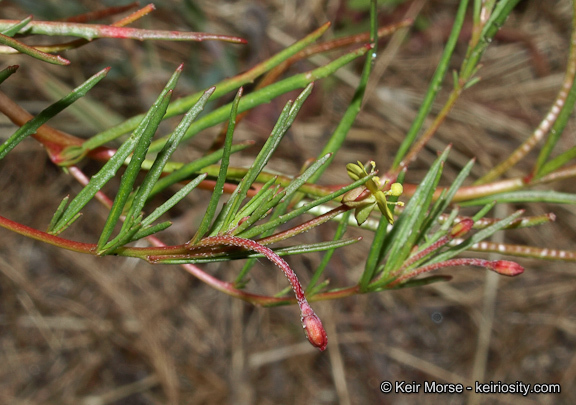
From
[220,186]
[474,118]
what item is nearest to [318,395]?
[474,118]

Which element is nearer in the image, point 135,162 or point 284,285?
point 135,162

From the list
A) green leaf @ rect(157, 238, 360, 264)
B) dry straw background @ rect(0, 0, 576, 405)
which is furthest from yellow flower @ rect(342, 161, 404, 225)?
dry straw background @ rect(0, 0, 576, 405)

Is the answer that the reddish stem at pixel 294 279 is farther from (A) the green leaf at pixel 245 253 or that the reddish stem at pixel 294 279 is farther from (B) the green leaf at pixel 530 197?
(B) the green leaf at pixel 530 197

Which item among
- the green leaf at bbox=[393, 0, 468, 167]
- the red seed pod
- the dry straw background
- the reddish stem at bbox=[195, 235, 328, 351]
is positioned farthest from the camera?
the dry straw background

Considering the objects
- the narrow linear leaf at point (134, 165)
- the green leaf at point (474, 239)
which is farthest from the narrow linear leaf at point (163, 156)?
the green leaf at point (474, 239)

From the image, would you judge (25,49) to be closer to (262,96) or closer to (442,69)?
(262,96)

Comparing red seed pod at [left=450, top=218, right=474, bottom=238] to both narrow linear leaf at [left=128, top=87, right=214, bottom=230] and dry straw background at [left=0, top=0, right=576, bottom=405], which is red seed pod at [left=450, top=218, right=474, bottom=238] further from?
dry straw background at [left=0, top=0, right=576, bottom=405]

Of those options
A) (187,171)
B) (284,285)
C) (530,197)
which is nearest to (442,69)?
(530,197)

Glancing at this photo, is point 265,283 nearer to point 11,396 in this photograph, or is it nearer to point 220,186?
point 11,396
